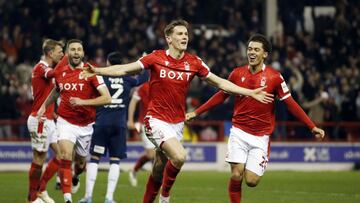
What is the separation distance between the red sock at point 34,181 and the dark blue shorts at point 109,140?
1.54 m

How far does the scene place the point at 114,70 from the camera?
40.8 ft

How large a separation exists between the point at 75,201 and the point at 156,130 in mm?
3821

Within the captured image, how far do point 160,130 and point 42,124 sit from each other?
3.47 metres

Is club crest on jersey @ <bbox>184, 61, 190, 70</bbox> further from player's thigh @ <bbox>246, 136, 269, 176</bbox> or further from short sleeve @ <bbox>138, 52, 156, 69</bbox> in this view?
player's thigh @ <bbox>246, 136, 269, 176</bbox>

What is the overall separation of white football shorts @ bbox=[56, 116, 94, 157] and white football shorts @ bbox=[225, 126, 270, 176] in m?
2.51

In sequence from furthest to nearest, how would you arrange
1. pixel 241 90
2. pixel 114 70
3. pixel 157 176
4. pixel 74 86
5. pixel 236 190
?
pixel 74 86
pixel 236 190
pixel 157 176
pixel 241 90
pixel 114 70

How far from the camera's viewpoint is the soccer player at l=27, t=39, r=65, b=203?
15312mm

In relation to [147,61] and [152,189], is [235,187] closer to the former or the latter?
[152,189]

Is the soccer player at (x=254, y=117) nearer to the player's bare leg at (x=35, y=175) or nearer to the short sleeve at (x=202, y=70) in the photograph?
the short sleeve at (x=202, y=70)

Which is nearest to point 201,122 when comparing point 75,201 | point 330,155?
point 330,155

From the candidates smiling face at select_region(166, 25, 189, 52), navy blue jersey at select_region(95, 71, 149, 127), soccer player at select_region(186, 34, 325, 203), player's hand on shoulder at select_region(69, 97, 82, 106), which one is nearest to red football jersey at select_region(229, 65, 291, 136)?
soccer player at select_region(186, 34, 325, 203)

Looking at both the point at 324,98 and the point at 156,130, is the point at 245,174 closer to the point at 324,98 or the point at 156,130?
the point at 156,130

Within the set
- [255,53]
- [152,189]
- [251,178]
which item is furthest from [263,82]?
[152,189]

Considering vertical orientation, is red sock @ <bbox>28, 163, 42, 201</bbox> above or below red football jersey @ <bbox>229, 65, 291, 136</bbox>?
below
